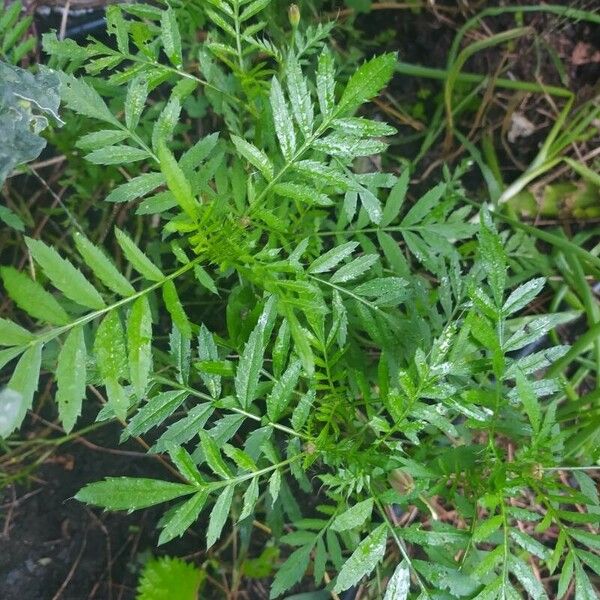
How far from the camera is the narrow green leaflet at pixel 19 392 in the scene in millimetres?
678

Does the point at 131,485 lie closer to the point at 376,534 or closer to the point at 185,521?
the point at 185,521

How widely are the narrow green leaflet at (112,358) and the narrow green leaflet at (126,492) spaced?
99 millimetres

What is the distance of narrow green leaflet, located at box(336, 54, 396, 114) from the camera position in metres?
0.77

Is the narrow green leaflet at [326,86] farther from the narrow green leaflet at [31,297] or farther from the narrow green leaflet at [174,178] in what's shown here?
the narrow green leaflet at [31,297]

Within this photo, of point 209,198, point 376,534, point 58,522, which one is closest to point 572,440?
point 376,534

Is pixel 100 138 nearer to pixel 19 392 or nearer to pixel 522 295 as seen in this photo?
pixel 19 392

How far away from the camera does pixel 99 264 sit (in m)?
0.71

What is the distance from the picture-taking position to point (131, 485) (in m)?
0.76

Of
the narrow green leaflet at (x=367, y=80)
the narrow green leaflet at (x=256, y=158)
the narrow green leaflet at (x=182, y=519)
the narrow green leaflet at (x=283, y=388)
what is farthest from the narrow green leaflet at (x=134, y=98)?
the narrow green leaflet at (x=182, y=519)

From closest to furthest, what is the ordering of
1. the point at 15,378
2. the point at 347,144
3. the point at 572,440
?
the point at 15,378 < the point at 347,144 < the point at 572,440

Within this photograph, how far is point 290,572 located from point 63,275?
58 centimetres

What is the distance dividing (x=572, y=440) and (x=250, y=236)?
2.30 ft

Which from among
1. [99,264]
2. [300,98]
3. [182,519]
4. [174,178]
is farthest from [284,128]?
[182,519]

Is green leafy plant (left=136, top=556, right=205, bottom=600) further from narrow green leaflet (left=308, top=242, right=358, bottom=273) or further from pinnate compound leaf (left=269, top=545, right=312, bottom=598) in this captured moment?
narrow green leaflet (left=308, top=242, right=358, bottom=273)
